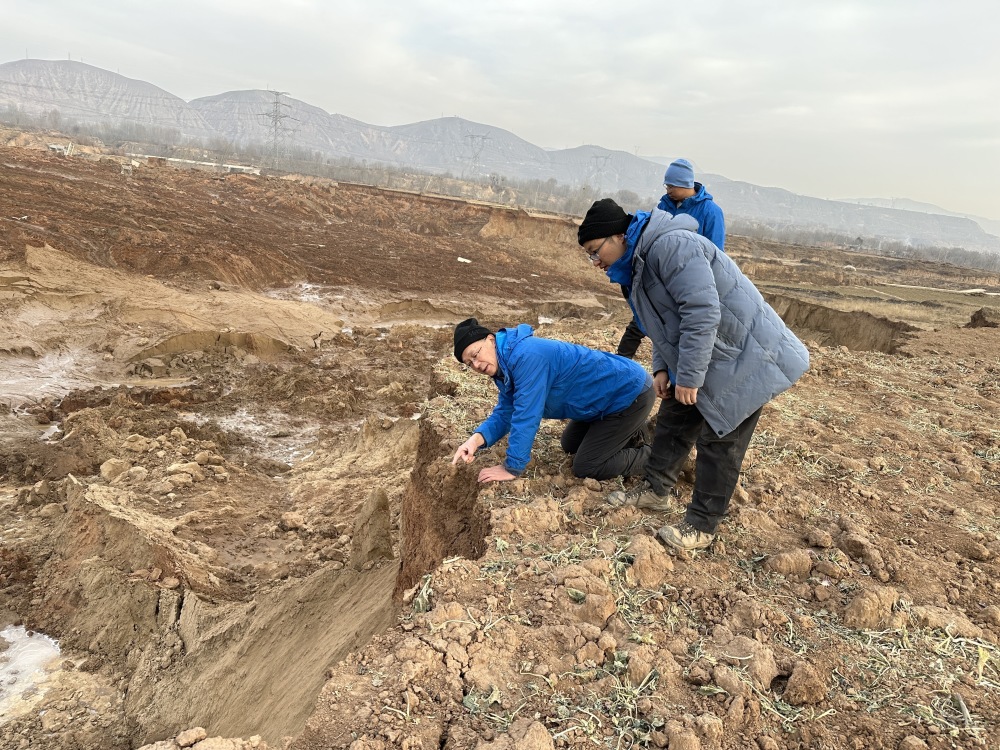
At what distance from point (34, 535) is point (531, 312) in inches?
538

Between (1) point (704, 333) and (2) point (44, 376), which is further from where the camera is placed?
(2) point (44, 376)

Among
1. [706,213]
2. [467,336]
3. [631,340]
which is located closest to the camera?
[467,336]

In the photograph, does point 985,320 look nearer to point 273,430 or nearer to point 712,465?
point 712,465

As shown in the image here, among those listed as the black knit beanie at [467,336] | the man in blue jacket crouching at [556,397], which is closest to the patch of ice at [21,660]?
the man in blue jacket crouching at [556,397]

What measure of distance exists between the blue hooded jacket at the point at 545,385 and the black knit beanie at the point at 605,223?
69 centimetres

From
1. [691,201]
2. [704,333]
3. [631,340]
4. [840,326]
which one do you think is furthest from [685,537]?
[840,326]

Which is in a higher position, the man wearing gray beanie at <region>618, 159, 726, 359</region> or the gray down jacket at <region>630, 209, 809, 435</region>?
the man wearing gray beanie at <region>618, 159, 726, 359</region>

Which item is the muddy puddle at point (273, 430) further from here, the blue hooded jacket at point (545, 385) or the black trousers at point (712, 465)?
the black trousers at point (712, 465)

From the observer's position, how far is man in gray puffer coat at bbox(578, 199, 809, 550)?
8.93 feet

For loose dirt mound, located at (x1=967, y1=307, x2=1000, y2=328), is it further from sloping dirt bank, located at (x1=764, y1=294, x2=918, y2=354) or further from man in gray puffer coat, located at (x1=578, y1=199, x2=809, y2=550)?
man in gray puffer coat, located at (x1=578, y1=199, x2=809, y2=550)

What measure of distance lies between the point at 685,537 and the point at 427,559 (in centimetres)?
176

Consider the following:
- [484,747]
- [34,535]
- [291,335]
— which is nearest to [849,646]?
[484,747]

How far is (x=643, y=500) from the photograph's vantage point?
3.34m


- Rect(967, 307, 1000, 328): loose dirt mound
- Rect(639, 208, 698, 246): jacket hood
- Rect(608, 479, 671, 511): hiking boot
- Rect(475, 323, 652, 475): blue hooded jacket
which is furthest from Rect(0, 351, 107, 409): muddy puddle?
Rect(967, 307, 1000, 328): loose dirt mound
